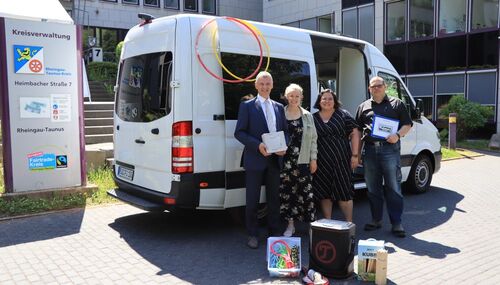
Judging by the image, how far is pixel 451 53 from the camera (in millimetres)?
18281

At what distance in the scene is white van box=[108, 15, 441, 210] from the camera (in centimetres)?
505

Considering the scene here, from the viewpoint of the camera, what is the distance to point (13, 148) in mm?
6828

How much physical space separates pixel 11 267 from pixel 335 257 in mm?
3160

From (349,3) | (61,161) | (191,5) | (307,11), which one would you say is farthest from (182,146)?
(191,5)

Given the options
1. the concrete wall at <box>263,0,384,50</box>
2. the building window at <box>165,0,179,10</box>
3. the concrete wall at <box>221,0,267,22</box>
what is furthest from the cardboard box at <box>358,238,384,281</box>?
the concrete wall at <box>221,0,267,22</box>

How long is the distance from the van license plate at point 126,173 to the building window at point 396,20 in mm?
16920

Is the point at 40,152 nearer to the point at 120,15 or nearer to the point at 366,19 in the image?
the point at 366,19

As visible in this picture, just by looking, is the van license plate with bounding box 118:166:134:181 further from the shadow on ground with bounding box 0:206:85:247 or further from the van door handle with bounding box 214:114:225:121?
the van door handle with bounding box 214:114:225:121

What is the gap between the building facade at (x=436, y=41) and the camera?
17.2 m

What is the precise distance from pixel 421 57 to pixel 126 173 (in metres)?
16.4

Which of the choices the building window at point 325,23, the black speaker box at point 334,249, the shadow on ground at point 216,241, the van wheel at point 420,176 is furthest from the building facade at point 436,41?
the black speaker box at point 334,249

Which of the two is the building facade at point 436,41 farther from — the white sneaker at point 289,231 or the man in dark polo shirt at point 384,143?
the white sneaker at point 289,231

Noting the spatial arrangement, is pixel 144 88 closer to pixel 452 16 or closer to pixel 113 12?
pixel 452 16

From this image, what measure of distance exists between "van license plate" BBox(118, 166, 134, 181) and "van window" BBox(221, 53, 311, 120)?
4.78ft
